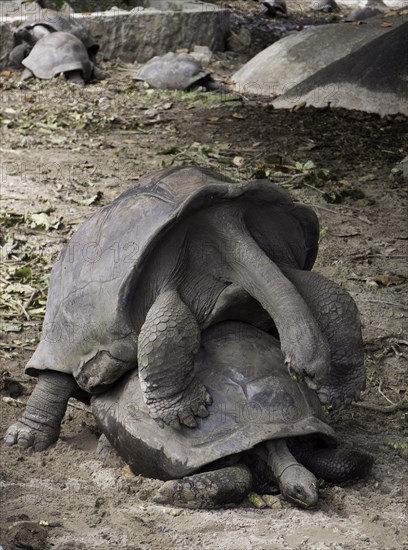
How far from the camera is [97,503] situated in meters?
3.58

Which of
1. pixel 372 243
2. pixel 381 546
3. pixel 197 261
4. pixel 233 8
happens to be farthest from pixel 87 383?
pixel 233 8

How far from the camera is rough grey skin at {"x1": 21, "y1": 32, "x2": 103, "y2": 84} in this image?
1164cm

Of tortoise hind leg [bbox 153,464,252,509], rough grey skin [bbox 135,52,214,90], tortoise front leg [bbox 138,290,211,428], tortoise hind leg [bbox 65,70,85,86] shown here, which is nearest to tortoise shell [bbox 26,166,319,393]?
tortoise front leg [bbox 138,290,211,428]

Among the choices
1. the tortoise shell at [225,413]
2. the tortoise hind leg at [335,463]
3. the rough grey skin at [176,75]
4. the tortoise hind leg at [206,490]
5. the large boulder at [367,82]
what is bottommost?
the rough grey skin at [176,75]

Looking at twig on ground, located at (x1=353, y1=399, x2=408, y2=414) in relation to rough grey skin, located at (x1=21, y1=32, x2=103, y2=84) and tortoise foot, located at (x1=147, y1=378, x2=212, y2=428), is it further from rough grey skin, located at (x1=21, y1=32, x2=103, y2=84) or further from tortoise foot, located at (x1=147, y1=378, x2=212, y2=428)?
rough grey skin, located at (x1=21, y1=32, x2=103, y2=84)

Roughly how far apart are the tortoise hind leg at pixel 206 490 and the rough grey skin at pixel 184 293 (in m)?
0.22

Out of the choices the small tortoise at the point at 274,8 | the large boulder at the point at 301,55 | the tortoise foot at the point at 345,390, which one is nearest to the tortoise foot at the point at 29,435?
the tortoise foot at the point at 345,390

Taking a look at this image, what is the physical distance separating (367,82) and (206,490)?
748cm

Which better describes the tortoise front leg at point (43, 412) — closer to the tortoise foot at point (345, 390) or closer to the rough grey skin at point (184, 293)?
the rough grey skin at point (184, 293)

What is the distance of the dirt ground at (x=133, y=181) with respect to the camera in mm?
3367

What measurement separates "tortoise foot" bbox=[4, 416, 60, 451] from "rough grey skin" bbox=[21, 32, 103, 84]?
8010mm

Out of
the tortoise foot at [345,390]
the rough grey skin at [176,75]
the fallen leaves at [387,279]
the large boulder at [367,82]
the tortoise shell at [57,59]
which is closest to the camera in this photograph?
the tortoise foot at [345,390]

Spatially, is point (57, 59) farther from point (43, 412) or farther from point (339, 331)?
point (339, 331)

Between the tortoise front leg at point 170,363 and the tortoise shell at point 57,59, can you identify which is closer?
the tortoise front leg at point 170,363
